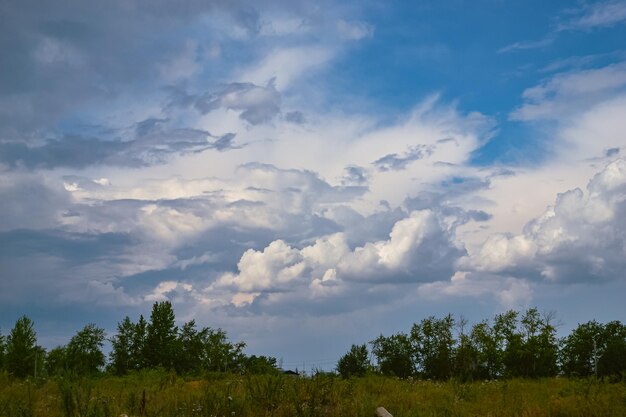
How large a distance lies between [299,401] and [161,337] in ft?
166

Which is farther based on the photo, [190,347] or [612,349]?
[190,347]

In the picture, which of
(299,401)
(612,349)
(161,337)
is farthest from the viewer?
(161,337)

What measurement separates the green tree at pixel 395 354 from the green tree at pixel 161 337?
2081 centimetres

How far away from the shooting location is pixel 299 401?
13.1 meters

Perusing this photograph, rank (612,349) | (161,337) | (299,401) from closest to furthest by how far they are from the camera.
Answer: (299,401) < (612,349) < (161,337)

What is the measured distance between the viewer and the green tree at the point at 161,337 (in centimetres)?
5909

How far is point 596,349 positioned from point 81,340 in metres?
52.9

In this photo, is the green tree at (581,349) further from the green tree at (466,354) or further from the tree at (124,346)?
the tree at (124,346)

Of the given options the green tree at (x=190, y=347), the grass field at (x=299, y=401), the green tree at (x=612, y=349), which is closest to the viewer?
the grass field at (x=299, y=401)

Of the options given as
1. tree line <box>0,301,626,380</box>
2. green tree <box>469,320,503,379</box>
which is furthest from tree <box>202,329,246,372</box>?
green tree <box>469,320,503,379</box>

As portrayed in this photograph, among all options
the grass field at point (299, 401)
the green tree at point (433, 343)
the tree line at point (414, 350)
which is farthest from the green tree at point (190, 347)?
the grass field at point (299, 401)

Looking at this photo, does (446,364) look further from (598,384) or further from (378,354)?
(598,384)

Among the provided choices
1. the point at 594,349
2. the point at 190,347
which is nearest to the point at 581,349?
the point at 594,349

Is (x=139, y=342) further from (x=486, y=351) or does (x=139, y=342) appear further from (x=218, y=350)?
(x=486, y=351)
